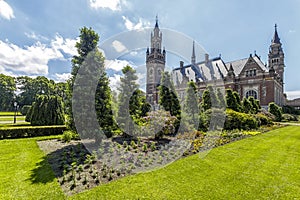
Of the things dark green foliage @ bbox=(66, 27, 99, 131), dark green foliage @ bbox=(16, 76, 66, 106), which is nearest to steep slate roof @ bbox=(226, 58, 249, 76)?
dark green foliage @ bbox=(66, 27, 99, 131)

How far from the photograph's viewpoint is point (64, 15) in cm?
789

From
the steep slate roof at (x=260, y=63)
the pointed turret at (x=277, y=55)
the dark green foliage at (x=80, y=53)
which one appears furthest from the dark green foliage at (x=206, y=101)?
the pointed turret at (x=277, y=55)

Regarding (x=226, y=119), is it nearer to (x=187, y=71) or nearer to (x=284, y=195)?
(x=284, y=195)

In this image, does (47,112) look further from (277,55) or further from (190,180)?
(277,55)

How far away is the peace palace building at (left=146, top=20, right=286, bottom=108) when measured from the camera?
103ft

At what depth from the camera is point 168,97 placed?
1389 cm

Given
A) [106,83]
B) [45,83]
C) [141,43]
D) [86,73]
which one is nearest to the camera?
[141,43]

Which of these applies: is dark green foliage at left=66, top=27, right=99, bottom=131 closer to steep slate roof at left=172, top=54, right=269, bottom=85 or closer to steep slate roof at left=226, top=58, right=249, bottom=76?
steep slate roof at left=172, top=54, right=269, bottom=85

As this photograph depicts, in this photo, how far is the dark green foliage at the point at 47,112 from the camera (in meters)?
14.1

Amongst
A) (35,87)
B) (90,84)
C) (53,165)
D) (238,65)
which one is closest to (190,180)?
(53,165)

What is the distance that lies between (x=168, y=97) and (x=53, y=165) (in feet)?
32.8

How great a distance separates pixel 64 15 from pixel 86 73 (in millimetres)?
2943

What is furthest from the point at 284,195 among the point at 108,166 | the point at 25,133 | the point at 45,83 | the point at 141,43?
the point at 45,83

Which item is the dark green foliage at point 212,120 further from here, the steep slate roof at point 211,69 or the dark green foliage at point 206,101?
the steep slate roof at point 211,69
